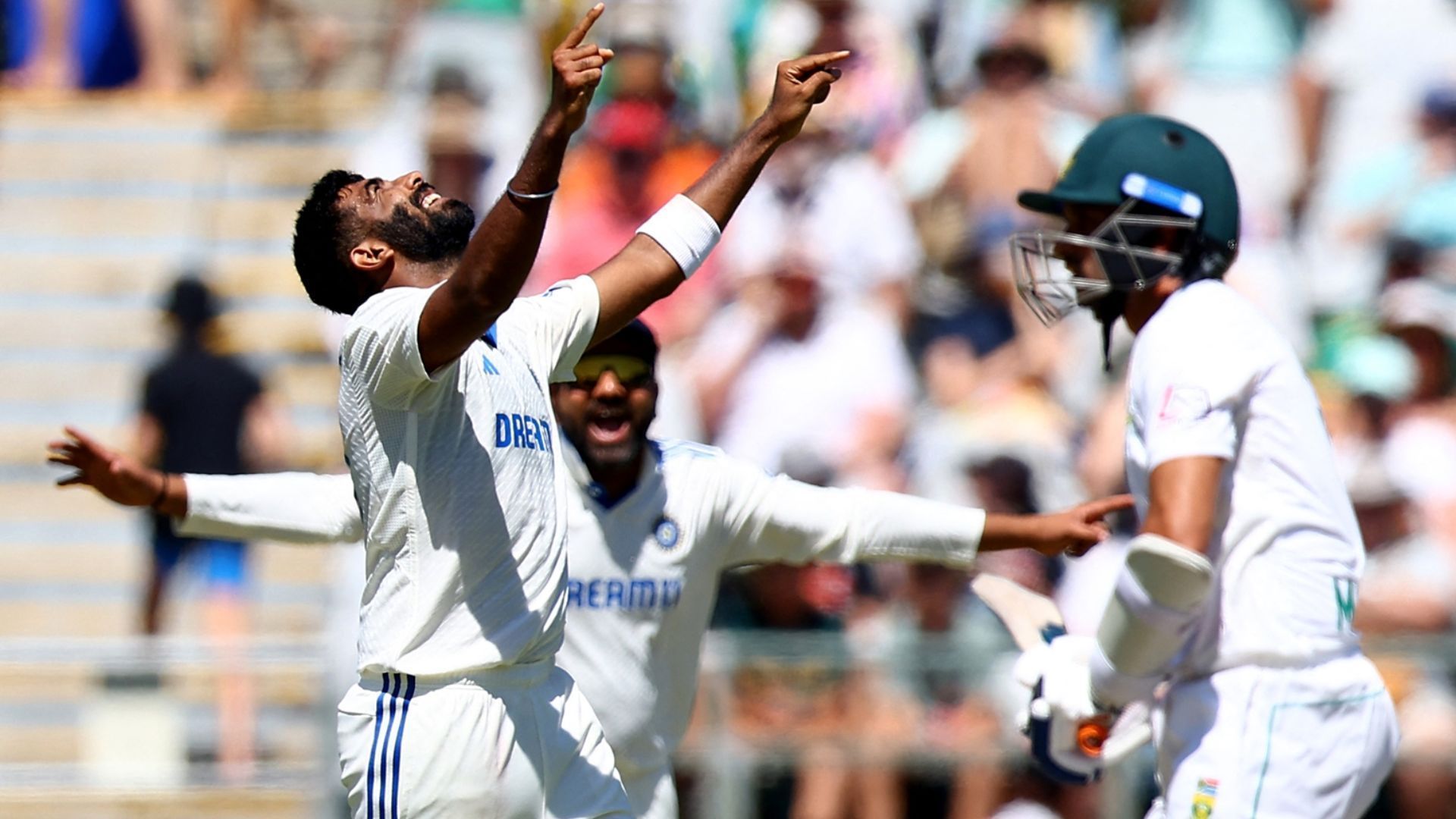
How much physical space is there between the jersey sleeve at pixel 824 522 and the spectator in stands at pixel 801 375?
10.9 feet

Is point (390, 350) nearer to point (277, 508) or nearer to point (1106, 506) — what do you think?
point (277, 508)

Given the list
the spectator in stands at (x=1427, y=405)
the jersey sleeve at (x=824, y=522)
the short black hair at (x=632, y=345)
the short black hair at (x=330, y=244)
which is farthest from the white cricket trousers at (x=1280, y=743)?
the spectator in stands at (x=1427, y=405)

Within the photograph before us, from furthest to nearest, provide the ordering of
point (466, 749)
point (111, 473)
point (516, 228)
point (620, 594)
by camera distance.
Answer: point (620, 594) → point (111, 473) → point (466, 749) → point (516, 228)

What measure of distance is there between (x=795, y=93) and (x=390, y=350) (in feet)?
3.41

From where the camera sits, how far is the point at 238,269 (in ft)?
35.9

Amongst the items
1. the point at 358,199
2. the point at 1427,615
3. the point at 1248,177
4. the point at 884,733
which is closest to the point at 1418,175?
the point at 1248,177

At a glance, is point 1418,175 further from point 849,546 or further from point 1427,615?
point 849,546

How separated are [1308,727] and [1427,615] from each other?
414 cm

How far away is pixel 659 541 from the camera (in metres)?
5.07

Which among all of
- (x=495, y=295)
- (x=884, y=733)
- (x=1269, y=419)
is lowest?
(x=884, y=733)

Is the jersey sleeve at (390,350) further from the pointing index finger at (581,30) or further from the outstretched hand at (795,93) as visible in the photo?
the outstretched hand at (795,93)

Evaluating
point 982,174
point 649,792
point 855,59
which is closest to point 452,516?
point 649,792

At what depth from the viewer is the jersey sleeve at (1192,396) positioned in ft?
12.8

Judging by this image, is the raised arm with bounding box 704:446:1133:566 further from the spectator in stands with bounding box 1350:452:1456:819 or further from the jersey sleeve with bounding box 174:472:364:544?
the spectator in stands with bounding box 1350:452:1456:819
